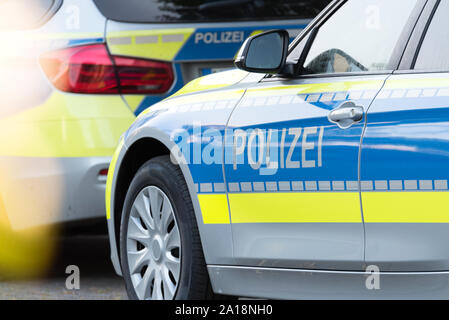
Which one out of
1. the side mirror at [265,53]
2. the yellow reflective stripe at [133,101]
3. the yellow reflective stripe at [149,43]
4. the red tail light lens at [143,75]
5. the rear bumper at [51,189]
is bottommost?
the rear bumper at [51,189]

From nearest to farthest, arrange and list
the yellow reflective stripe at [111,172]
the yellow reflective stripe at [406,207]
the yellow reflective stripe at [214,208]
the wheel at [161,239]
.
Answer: the yellow reflective stripe at [406,207] → the yellow reflective stripe at [214,208] → the wheel at [161,239] → the yellow reflective stripe at [111,172]

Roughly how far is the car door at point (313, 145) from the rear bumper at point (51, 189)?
1.73m

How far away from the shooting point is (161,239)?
5.29m

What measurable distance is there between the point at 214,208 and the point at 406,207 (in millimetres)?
1102

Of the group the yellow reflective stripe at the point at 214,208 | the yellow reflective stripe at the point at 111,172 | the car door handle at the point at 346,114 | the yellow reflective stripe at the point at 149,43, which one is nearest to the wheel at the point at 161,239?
the yellow reflective stripe at the point at 214,208

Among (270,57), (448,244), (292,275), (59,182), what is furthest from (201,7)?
(448,244)

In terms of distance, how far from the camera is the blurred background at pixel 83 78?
6383 mm

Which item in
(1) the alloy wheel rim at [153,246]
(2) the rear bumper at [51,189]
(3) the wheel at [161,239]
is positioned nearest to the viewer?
(3) the wheel at [161,239]

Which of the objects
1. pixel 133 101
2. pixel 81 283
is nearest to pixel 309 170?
pixel 133 101

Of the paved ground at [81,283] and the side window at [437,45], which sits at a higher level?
the side window at [437,45]

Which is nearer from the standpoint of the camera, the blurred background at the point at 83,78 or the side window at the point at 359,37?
the side window at the point at 359,37

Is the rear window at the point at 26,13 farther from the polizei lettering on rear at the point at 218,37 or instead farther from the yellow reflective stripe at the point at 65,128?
the polizei lettering on rear at the point at 218,37

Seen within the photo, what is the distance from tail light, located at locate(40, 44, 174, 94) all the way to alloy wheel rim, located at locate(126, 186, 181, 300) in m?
1.16
